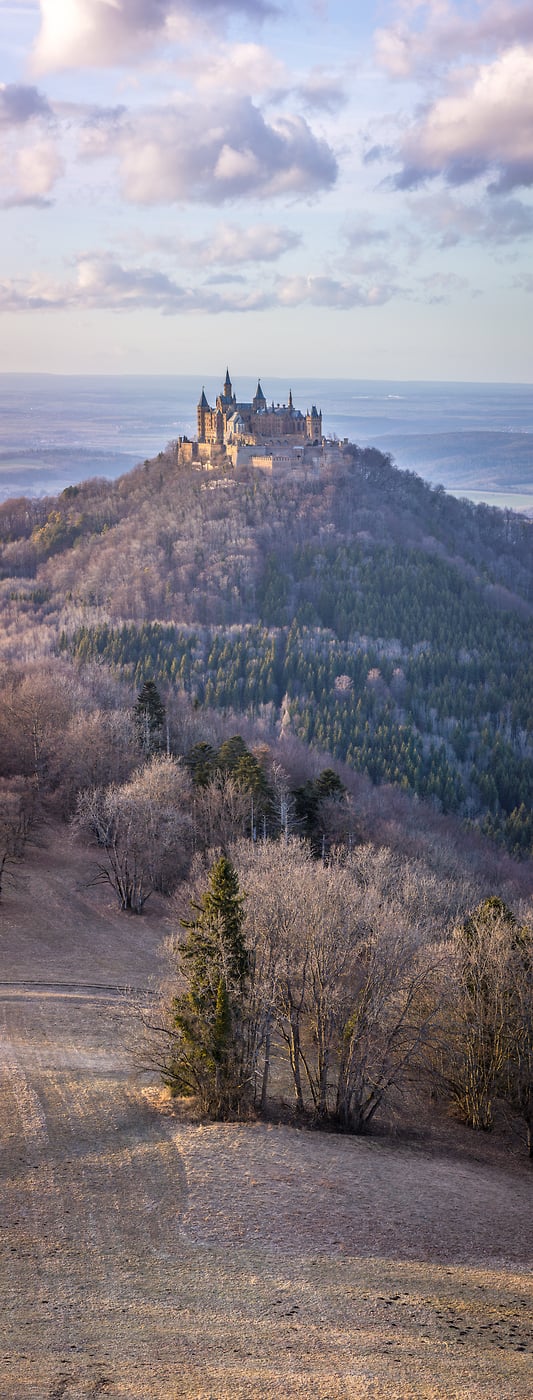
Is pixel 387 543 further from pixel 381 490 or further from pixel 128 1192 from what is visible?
pixel 128 1192

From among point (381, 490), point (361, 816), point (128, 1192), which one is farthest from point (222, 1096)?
point (381, 490)

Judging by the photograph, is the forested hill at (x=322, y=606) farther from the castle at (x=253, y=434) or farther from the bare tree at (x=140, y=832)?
the bare tree at (x=140, y=832)

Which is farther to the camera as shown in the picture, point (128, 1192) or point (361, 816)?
point (361, 816)

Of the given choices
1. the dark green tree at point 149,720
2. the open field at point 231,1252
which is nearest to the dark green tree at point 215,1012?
the open field at point 231,1252

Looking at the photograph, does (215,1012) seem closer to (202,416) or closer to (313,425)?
(313,425)

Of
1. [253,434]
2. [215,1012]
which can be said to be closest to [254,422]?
[253,434]

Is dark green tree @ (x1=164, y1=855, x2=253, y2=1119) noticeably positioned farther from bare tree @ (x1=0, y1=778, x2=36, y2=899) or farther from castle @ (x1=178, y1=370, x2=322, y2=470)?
castle @ (x1=178, y1=370, x2=322, y2=470)
